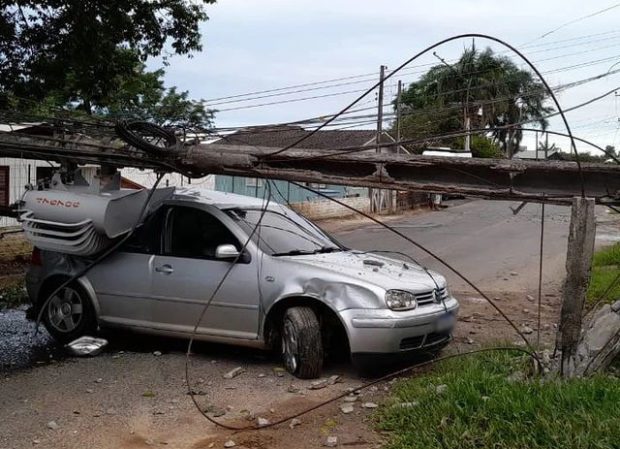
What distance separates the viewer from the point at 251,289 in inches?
266

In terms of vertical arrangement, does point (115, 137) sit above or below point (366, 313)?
above

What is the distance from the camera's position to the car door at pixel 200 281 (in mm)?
6789

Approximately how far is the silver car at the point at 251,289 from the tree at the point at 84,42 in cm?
735

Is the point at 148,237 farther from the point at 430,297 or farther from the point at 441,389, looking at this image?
the point at 441,389

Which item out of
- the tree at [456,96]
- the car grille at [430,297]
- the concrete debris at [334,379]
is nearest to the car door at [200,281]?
the concrete debris at [334,379]

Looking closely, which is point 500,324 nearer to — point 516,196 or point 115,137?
point 516,196

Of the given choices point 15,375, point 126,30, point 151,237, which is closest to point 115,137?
point 151,237

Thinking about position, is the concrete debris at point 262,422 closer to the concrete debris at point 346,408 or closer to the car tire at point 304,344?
the concrete debris at point 346,408

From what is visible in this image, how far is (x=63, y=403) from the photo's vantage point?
230 inches

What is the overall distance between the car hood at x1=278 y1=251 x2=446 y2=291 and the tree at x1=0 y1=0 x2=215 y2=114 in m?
9.08

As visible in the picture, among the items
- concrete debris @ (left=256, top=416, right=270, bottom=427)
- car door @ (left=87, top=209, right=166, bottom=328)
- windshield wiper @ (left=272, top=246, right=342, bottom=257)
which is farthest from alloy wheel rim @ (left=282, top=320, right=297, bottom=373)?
car door @ (left=87, top=209, right=166, bottom=328)

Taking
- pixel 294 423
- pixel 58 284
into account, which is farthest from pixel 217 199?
pixel 294 423

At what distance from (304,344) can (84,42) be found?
9990 millimetres

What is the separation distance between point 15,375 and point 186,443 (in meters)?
2.56
